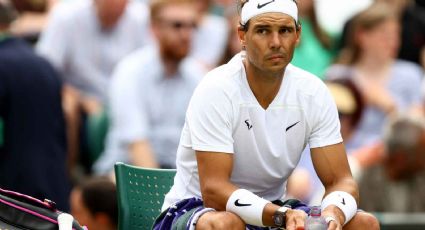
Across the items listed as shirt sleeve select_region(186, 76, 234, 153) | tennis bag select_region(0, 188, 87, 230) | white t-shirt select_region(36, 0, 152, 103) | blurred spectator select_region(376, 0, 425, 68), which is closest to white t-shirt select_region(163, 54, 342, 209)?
shirt sleeve select_region(186, 76, 234, 153)

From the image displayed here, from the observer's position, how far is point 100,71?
12.2 m

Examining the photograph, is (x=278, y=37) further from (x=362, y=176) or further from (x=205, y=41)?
(x=205, y=41)

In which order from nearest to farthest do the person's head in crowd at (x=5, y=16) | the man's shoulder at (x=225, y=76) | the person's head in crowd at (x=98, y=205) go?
the man's shoulder at (x=225, y=76)
the person's head in crowd at (x=98, y=205)
the person's head in crowd at (x=5, y=16)

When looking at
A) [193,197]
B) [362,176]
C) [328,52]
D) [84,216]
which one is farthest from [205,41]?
[193,197]

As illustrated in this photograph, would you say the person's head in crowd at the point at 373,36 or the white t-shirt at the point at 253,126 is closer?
the white t-shirt at the point at 253,126

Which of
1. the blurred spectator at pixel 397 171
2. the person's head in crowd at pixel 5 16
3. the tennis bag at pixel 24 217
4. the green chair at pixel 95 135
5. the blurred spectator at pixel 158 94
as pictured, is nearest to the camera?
the tennis bag at pixel 24 217

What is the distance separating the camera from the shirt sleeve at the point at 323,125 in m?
6.93

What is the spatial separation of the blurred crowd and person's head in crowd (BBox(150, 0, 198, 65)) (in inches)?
0.4

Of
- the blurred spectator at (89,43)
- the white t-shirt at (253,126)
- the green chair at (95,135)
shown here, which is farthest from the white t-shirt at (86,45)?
the white t-shirt at (253,126)

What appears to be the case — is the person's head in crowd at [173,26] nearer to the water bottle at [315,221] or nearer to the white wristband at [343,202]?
the white wristband at [343,202]

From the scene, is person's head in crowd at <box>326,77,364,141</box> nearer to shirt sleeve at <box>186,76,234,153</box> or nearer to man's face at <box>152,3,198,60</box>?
man's face at <box>152,3,198,60</box>

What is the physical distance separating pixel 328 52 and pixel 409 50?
3.09ft

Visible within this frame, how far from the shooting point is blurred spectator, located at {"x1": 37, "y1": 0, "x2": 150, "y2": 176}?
1220cm

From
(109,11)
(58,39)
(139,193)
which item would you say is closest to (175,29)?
(109,11)
